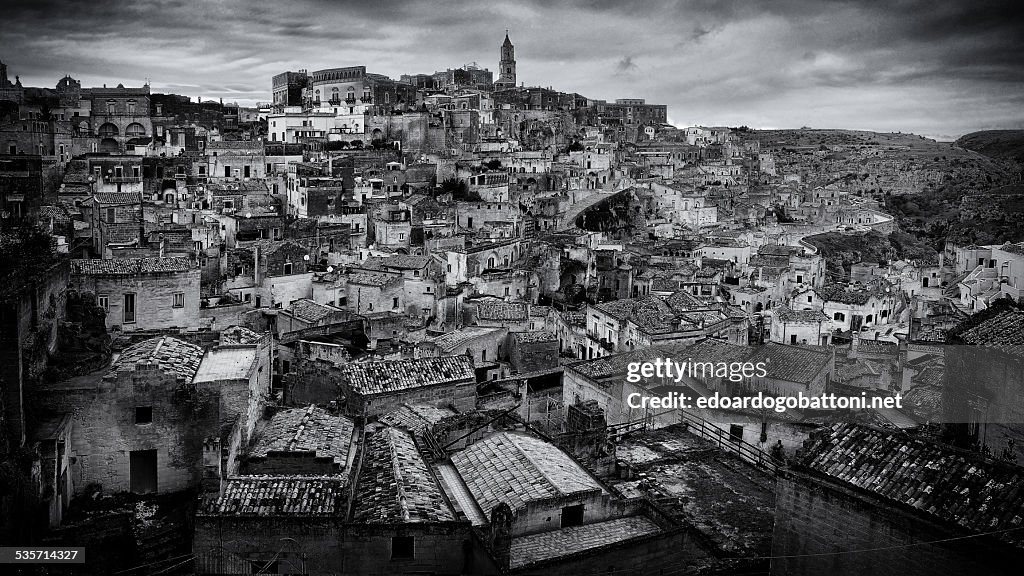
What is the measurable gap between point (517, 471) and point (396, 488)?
1506 millimetres

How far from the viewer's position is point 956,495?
289 inches

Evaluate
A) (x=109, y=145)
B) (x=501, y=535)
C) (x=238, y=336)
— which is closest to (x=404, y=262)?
(x=238, y=336)

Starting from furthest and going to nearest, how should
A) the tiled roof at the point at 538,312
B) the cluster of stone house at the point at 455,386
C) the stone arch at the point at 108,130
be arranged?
the stone arch at the point at 108,130 → the tiled roof at the point at 538,312 → the cluster of stone house at the point at 455,386

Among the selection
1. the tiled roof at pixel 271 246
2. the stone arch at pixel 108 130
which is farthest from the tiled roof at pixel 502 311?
the stone arch at pixel 108 130

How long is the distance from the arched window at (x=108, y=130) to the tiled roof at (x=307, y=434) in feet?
128

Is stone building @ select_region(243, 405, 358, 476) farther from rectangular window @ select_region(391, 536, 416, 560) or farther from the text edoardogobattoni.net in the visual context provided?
the text edoardogobattoni.net

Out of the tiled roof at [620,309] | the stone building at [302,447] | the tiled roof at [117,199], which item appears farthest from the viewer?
the tiled roof at [117,199]

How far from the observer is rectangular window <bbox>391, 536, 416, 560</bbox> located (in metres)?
9.08

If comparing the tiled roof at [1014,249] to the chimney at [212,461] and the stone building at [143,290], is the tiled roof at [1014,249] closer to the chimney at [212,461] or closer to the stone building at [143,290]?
the stone building at [143,290]

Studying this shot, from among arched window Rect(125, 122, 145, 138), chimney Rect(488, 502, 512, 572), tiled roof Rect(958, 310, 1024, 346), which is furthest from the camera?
arched window Rect(125, 122, 145, 138)

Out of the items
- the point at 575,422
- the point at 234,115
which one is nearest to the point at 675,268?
the point at 575,422

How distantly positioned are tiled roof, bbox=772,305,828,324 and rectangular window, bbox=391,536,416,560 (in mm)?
21731

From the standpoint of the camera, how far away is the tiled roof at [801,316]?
2795 centimetres

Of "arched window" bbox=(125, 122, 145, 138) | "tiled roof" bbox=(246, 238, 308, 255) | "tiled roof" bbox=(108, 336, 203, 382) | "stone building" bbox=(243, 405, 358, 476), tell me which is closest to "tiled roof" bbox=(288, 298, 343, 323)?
"tiled roof" bbox=(246, 238, 308, 255)
